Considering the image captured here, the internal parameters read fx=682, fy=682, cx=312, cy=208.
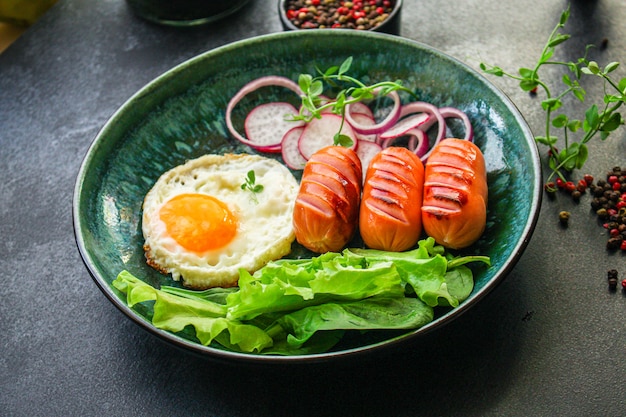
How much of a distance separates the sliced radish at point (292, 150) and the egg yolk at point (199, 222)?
1.37 ft

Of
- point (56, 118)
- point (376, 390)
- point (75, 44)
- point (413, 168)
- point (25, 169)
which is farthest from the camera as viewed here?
point (75, 44)

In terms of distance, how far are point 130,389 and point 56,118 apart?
5.78 feet

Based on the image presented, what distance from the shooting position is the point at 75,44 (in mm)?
4016

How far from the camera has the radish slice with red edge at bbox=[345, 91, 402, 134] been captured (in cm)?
301

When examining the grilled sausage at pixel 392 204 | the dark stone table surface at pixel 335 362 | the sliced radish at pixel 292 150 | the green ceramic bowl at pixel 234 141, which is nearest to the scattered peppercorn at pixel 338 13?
the green ceramic bowl at pixel 234 141

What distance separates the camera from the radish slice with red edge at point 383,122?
3.01 m

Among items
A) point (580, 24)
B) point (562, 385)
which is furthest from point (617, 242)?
point (580, 24)

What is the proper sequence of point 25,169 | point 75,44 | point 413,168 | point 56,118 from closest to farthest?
point 413,168 < point 25,169 < point 56,118 < point 75,44

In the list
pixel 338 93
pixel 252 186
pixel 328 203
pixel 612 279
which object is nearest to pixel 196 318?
pixel 328 203

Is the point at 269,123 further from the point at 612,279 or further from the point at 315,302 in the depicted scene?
the point at 612,279

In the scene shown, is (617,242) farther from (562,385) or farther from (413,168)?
(413,168)

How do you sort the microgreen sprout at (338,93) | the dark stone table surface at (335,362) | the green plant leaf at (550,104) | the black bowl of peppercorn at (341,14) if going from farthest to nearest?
1. the black bowl of peppercorn at (341,14)
2. the microgreen sprout at (338,93)
3. the green plant leaf at (550,104)
4. the dark stone table surface at (335,362)

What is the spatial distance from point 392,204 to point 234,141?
3.31 ft

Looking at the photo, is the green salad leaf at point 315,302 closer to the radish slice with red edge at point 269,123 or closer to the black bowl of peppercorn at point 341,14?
the radish slice with red edge at point 269,123
